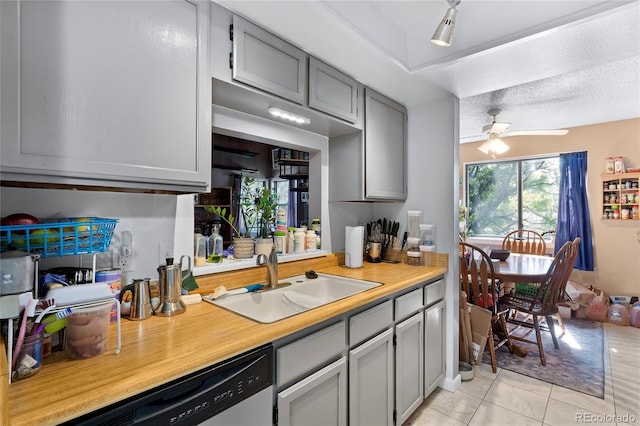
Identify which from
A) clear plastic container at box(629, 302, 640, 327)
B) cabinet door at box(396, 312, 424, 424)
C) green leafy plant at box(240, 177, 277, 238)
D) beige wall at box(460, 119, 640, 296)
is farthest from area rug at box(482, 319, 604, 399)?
green leafy plant at box(240, 177, 277, 238)

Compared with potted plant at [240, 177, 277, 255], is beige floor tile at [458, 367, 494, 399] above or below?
below

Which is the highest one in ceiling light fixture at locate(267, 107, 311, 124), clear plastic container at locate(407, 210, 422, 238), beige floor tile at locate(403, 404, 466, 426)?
ceiling light fixture at locate(267, 107, 311, 124)

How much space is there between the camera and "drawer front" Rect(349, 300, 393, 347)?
1.49 meters

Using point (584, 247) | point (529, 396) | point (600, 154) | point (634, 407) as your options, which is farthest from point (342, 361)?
point (600, 154)

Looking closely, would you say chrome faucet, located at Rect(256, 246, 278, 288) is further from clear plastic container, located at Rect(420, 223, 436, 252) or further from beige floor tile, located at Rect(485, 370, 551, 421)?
beige floor tile, located at Rect(485, 370, 551, 421)

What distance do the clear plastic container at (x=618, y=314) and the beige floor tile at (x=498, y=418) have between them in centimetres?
259

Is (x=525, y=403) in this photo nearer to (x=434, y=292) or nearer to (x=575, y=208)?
(x=434, y=292)

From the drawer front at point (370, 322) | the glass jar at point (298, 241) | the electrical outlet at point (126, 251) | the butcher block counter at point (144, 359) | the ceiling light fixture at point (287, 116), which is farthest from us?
the glass jar at point (298, 241)

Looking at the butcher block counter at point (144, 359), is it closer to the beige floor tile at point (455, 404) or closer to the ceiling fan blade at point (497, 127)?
the beige floor tile at point (455, 404)

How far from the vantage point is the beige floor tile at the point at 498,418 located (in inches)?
77.9

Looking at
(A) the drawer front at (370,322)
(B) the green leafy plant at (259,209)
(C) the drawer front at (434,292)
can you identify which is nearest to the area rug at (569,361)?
(C) the drawer front at (434,292)

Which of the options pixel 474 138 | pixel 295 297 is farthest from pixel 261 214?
pixel 474 138

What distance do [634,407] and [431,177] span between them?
6.68 ft

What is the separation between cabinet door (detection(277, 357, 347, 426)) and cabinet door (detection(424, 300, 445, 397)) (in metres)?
0.88
